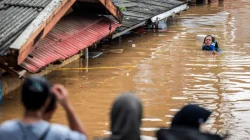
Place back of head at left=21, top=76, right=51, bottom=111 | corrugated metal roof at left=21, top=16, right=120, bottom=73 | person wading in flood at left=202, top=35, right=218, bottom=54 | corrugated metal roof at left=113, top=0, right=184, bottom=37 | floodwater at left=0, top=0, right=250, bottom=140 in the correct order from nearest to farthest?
1. back of head at left=21, top=76, right=51, bottom=111
2. floodwater at left=0, top=0, right=250, bottom=140
3. corrugated metal roof at left=21, top=16, right=120, bottom=73
4. person wading in flood at left=202, top=35, right=218, bottom=54
5. corrugated metal roof at left=113, top=0, right=184, bottom=37

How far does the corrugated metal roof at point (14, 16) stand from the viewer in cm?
989

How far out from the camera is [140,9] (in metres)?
19.8

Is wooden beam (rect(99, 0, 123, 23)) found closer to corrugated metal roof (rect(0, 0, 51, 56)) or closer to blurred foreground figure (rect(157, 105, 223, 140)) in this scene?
corrugated metal roof (rect(0, 0, 51, 56))

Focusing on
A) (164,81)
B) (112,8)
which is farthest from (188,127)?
(112,8)

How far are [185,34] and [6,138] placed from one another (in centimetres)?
1786

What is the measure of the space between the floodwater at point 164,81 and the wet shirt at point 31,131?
5.61 meters

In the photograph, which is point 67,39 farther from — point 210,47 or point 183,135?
point 183,135

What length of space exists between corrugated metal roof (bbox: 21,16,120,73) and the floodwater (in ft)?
3.30

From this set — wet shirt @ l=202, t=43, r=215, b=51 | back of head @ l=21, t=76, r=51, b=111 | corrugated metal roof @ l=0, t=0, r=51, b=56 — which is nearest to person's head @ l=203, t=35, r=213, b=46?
wet shirt @ l=202, t=43, r=215, b=51

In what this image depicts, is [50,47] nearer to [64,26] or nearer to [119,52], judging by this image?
[64,26]

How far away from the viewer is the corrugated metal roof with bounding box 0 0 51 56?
389 inches

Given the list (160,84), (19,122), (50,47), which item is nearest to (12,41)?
(50,47)

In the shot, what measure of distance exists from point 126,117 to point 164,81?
963cm

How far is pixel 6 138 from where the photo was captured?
3.58 m
